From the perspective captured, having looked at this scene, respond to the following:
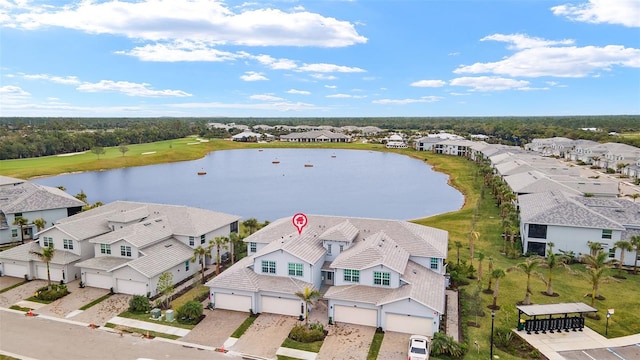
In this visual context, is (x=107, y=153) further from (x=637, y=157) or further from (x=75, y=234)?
(x=637, y=157)

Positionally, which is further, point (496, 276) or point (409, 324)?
point (496, 276)

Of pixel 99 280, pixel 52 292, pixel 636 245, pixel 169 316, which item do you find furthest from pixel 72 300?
pixel 636 245

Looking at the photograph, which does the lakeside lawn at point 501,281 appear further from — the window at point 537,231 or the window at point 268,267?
the window at point 268,267

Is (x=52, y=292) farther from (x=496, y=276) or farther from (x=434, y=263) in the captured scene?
(x=496, y=276)

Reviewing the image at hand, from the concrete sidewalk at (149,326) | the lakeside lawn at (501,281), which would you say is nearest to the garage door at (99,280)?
the concrete sidewalk at (149,326)

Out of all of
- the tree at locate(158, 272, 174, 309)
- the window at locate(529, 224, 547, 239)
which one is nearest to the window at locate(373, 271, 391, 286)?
the tree at locate(158, 272, 174, 309)

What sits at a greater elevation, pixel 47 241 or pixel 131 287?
pixel 47 241

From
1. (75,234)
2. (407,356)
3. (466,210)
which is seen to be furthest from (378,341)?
(466,210)

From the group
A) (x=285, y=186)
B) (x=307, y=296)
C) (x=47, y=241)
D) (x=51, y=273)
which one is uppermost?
(x=47, y=241)
